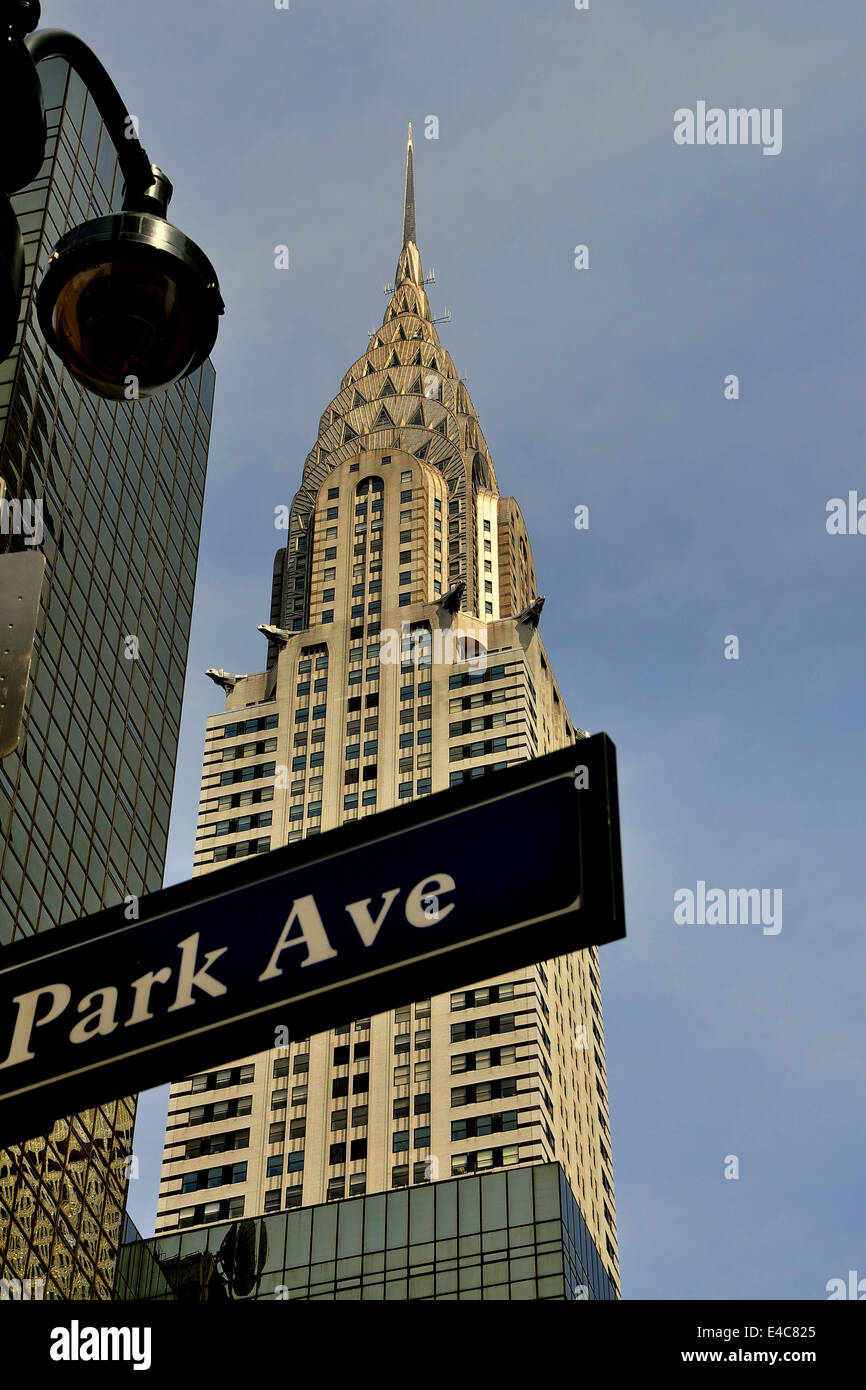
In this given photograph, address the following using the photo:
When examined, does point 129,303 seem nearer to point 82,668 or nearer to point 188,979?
point 188,979

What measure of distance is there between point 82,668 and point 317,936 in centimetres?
6182

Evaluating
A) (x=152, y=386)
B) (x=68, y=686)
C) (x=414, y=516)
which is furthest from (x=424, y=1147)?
(x=152, y=386)

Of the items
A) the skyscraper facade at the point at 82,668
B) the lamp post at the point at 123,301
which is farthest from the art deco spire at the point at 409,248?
the lamp post at the point at 123,301

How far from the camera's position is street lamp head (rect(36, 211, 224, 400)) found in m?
5.93

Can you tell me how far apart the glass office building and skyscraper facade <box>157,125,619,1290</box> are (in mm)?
6269

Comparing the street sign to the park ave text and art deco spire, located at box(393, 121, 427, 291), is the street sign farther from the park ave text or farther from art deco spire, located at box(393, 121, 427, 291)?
art deco spire, located at box(393, 121, 427, 291)

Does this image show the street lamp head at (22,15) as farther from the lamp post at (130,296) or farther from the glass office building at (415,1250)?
the glass office building at (415,1250)

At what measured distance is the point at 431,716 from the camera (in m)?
117

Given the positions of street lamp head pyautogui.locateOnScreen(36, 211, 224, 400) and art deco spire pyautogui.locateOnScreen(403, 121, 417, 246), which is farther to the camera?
art deco spire pyautogui.locateOnScreen(403, 121, 417, 246)

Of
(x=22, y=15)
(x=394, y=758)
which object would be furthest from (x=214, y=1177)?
(x=22, y=15)

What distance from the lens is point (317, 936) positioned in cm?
488

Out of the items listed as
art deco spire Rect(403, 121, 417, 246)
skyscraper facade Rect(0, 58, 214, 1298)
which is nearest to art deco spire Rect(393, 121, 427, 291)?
art deco spire Rect(403, 121, 417, 246)
